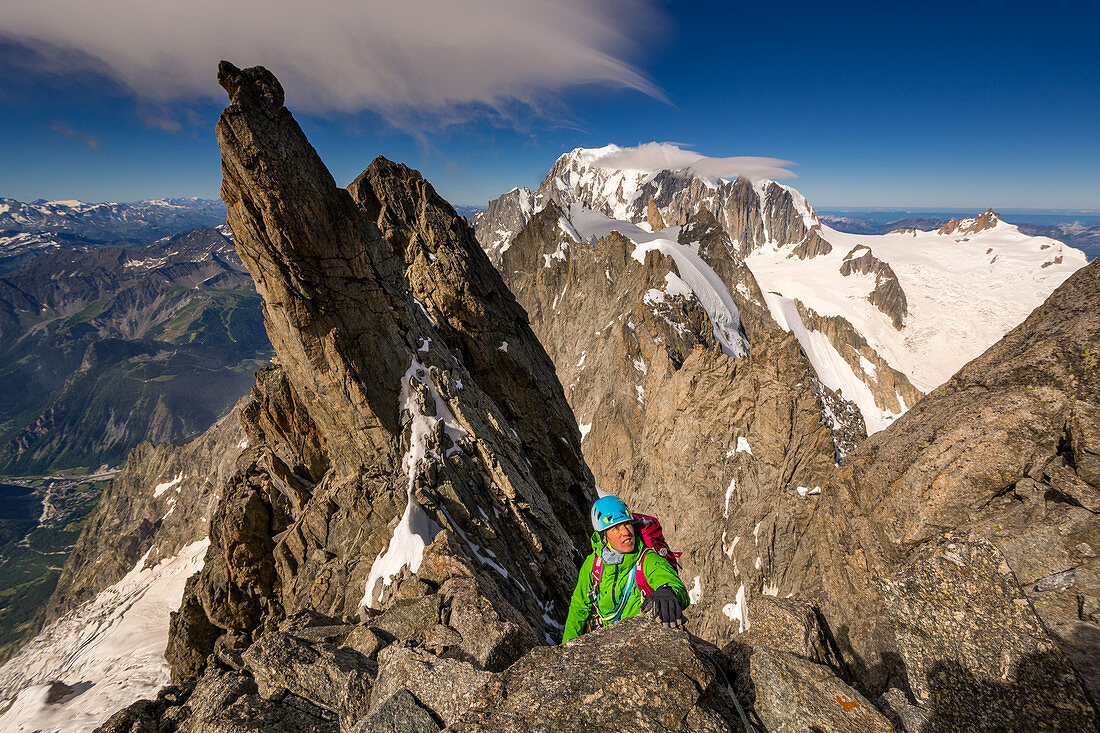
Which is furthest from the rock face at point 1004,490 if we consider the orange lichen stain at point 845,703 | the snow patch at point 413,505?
the snow patch at point 413,505

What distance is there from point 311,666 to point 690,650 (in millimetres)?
7000

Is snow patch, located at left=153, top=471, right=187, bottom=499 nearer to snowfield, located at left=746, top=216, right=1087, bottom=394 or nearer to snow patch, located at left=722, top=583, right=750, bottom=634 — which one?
snow patch, located at left=722, top=583, right=750, bottom=634

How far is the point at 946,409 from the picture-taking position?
12.8m

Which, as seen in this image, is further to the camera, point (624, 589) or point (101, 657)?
point (101, 657)

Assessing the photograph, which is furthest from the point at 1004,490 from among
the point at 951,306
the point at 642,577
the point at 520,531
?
the point at 951,306

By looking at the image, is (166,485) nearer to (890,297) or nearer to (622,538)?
(622,538)

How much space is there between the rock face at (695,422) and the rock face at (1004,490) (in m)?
18.3

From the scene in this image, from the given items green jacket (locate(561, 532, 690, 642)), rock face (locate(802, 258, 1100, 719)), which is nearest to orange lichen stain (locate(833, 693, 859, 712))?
rock face (locate(802, 258, 1100, 719))

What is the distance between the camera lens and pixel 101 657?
38219mm

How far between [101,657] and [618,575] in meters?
55.1

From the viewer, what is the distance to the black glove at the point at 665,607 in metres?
6.18

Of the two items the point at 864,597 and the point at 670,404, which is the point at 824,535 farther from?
the point at 670,404

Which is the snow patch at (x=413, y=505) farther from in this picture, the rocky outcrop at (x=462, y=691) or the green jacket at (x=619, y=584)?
the green jacket at (x=619, y=584)

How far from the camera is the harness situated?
7.01m
